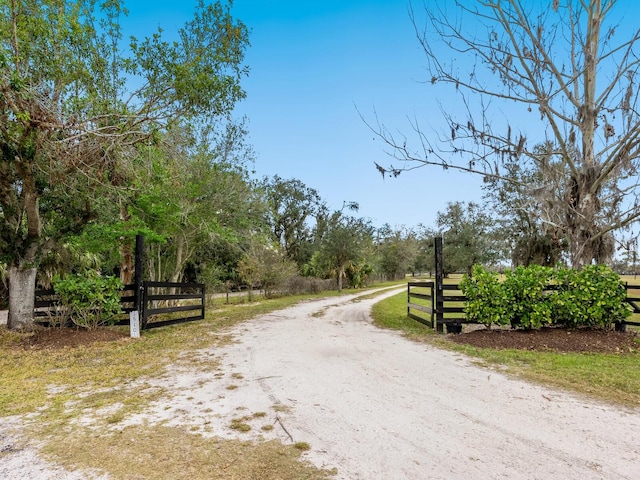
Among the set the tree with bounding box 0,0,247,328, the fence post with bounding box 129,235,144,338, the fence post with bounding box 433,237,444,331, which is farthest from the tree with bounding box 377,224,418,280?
the tree with bounding box 0,0,247,328

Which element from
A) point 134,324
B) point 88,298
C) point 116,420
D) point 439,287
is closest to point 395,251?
point 439,287

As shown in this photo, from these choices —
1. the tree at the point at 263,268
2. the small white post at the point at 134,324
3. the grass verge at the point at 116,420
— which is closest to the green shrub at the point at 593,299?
the grass verge at the point at 116,420

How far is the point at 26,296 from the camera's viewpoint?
26.7ft

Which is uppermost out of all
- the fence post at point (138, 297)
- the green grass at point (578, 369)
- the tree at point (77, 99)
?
the tree at point (77, 99)

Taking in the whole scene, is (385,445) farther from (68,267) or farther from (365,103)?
(68,267)

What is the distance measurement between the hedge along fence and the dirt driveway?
2254 mm

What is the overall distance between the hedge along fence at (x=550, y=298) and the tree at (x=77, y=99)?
699 cm

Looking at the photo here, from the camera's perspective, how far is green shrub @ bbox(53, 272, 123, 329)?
7.58m

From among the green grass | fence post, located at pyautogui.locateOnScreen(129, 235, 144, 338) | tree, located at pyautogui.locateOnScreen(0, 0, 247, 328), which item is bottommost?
the green grass

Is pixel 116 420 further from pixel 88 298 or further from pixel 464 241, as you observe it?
pixel 464 241

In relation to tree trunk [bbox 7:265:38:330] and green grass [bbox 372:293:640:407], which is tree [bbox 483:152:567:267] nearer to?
green grass [bbox 372:293:640:407]

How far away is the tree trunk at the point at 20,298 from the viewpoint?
7.95 m

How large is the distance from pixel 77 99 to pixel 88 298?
4005 mm

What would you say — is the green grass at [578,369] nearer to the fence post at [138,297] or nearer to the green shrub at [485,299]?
the green shrub at [485,299]
